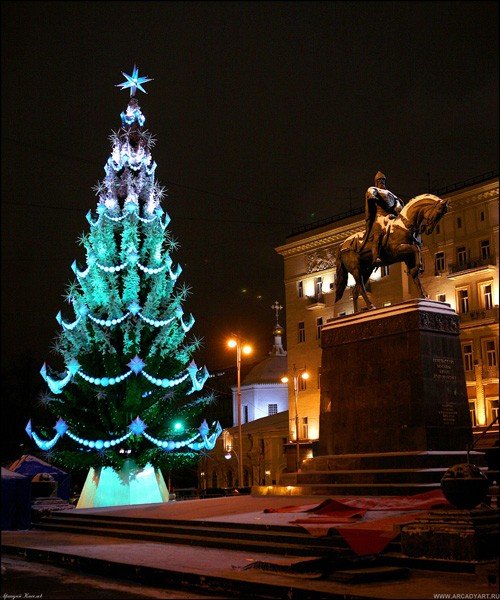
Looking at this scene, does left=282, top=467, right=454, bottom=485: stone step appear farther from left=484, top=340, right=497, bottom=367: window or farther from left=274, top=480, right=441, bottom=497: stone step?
left=484, top=340, right=497, bottom=367: window

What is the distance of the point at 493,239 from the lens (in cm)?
4256

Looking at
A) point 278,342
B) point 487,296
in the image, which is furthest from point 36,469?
point 278,342

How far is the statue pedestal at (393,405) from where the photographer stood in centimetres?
1695

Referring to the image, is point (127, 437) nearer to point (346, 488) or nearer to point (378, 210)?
point (346, 488)

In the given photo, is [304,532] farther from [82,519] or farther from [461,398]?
[82,519]

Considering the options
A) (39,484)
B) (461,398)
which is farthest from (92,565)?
(39,484)

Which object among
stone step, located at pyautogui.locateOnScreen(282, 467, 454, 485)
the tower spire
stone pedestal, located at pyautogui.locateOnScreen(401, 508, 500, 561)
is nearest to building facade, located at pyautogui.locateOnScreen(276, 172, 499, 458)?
the tower spire

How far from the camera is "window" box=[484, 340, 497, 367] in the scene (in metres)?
40.9

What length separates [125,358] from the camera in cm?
2673

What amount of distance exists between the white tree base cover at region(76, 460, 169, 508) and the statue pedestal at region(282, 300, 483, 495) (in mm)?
8502

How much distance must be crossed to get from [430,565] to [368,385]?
819cm

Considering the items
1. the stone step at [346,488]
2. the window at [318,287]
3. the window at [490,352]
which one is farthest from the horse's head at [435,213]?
the window at [318,287]

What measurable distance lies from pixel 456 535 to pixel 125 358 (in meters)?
17.9

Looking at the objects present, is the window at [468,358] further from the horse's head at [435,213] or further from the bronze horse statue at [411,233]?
the horse's head at [435,213]
